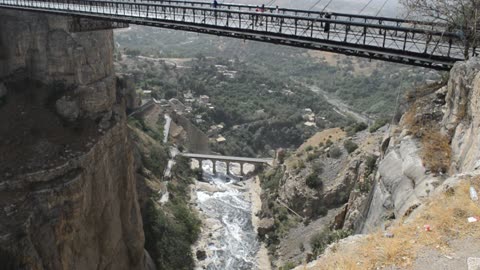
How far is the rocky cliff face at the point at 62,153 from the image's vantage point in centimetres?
1553

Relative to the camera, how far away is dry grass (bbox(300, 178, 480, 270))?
24.0 feet

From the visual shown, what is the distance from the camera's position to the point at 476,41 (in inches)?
484

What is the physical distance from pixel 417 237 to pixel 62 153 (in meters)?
14.3

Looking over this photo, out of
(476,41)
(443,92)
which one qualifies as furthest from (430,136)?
(476,41)

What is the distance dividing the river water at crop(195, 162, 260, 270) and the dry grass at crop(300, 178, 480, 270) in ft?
70.6

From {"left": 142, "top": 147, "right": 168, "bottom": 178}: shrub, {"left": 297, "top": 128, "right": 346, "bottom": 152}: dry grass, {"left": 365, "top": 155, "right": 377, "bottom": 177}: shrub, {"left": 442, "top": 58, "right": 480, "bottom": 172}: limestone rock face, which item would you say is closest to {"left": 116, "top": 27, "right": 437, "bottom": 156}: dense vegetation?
{"left": 297, "top": 128, "right": 346, "bottom": 152}: dry grass

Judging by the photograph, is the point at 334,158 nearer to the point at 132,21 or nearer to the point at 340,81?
the point at 132,21

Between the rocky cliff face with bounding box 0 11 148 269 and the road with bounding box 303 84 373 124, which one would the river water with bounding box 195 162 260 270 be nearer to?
the rocky cliff face with bounding box 0 11 148 269

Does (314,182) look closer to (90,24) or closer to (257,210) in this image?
(257,210)

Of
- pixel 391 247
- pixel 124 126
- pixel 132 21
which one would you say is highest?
pixel 132 21

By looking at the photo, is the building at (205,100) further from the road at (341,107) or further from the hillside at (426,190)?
the hillside at (426,190)

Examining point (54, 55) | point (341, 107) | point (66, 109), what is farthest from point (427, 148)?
point (341, 107)

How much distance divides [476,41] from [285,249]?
749 inches

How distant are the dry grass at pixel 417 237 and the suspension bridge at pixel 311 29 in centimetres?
584
